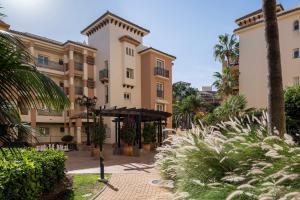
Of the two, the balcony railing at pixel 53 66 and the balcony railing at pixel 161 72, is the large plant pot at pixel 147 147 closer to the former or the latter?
the balcony railing at pixel 53 66

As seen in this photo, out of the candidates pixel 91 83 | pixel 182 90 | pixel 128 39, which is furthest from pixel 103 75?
pixel 182 90

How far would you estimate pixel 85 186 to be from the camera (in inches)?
430

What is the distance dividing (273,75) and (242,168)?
108 inches

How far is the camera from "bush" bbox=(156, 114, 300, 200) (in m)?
3.63

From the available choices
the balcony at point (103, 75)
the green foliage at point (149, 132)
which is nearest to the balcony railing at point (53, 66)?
the balcony at point (103, 75)

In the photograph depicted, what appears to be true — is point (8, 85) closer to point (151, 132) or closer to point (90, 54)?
point (151, 132)

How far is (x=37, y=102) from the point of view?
5859 millimetres

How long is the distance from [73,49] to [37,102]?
2988 cm

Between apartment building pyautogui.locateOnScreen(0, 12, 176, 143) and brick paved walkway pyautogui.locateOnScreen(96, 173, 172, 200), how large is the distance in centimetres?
Result: 2094

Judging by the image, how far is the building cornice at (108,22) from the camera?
3603 cm

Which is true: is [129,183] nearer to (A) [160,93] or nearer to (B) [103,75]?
(B) [103,75]

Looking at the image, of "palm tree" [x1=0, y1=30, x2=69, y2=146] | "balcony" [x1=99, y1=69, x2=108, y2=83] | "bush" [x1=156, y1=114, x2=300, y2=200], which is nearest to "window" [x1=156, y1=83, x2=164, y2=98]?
"balcony" [x1=99, y1=69, x2=108, y2=83]

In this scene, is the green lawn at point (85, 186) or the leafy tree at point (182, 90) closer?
the green lawn at point (85, 186)

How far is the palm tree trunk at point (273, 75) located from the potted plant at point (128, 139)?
15.3 m
